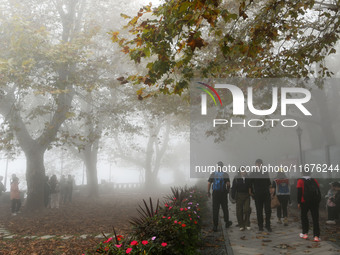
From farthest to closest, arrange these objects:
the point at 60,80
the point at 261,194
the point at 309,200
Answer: the point at 60,80 → the point at 261,194 → the point at 309,200

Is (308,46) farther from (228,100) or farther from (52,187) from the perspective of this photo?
(52,187)

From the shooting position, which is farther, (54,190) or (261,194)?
(54,190)

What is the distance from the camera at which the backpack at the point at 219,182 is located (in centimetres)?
907

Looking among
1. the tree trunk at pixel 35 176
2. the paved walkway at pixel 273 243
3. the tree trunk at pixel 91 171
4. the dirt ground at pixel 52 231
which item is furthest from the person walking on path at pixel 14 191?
the tree trunk at pixel 91 171

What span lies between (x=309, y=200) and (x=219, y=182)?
2.46 metres

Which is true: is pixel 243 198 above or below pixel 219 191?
below

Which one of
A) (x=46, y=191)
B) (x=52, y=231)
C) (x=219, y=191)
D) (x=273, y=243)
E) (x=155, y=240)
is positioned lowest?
(x=52, y=231)

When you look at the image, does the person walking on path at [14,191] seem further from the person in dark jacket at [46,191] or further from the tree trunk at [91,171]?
the tree trunk at [91,171]

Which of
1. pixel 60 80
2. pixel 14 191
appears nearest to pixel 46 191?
pixel 14 191

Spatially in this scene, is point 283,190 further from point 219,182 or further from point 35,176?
point 35,176

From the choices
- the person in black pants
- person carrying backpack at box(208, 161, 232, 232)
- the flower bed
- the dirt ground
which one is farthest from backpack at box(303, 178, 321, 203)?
the dirt ground

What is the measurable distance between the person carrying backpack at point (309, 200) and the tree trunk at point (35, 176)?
1382 centimetres

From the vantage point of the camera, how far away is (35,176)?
1722cm

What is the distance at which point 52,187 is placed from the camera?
1750 centimetres
